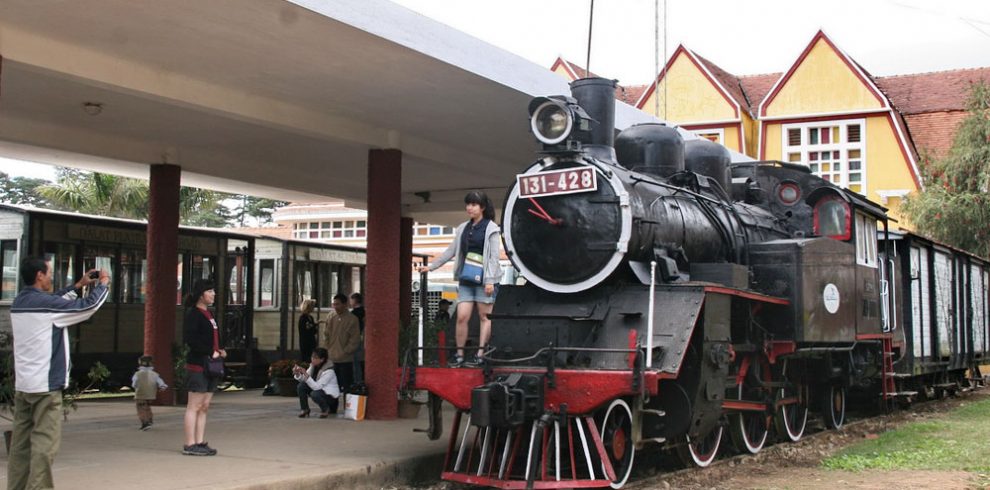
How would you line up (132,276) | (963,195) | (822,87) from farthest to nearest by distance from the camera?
(822,87)
(963,195)
(132,276)

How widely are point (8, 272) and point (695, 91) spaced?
20026mm

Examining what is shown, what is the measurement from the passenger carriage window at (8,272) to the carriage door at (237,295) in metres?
3.76

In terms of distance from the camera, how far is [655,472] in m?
8.59

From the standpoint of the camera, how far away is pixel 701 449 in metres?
8.78

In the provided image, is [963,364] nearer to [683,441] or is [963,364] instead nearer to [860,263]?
[860,263]

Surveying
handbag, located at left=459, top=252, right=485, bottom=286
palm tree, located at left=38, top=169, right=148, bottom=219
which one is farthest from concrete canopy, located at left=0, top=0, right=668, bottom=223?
palm tree, located at left=38, top=169, right=148, bottom=219

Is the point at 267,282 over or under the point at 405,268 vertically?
under

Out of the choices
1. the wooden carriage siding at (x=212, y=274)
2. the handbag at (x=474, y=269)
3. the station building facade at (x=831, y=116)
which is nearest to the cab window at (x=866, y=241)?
the handbag at (x=474, y=269)

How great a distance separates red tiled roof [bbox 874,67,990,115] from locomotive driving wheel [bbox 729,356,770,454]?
21.5 m

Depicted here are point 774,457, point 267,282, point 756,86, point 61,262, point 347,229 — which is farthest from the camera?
point 347,229

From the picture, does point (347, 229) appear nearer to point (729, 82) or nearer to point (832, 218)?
point (729, 82)

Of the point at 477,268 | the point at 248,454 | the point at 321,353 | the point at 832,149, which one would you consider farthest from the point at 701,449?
the point at 832,149

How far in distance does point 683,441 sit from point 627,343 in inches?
46.3

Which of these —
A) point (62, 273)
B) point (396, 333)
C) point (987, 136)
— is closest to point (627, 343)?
point (396, 333)
